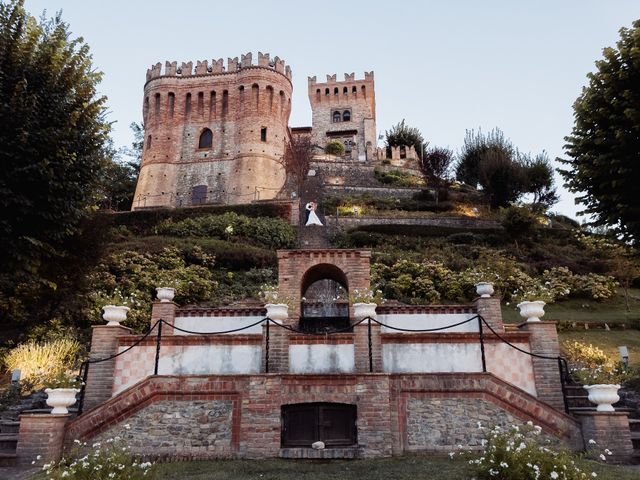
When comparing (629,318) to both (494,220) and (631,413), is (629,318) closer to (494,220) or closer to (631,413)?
(631,413)

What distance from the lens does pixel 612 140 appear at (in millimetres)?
10078

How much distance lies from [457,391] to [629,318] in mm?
11723

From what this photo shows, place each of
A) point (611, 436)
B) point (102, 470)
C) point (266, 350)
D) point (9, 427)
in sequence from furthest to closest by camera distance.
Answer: point (266, 350) < point (9, 427) < point (611, 436) < point (102, 470)

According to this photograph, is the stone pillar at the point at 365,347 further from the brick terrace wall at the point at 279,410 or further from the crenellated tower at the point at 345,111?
the crenellated tower at the point at 345,111

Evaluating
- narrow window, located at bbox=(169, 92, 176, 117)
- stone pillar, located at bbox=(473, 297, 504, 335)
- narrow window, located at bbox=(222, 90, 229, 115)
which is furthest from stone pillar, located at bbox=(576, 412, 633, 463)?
narrow window, located at bbox=(169, 92, 176, 117)

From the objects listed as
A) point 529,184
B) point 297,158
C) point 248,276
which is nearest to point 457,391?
point 248,276

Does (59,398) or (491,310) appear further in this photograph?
(491,310)

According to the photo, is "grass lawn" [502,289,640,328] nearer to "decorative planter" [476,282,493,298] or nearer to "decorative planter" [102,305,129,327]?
"decorative planter" [476,282,493,298]

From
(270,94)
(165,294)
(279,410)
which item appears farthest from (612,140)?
(270,94)

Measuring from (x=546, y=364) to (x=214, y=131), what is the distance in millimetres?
39823

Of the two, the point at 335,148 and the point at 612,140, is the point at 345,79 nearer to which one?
the point at 335,148

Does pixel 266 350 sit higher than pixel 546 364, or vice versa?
pixel 266 350

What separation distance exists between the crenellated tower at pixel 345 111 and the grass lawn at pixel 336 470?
174ft

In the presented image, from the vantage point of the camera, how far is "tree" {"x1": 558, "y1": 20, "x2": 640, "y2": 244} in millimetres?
9750
